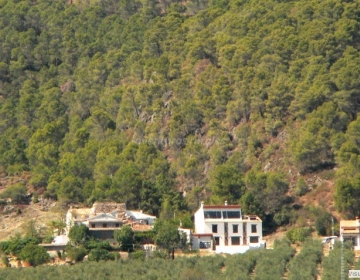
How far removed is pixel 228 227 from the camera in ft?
244

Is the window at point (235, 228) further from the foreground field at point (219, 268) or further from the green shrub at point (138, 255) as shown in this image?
the foreground field at point (219, 268)

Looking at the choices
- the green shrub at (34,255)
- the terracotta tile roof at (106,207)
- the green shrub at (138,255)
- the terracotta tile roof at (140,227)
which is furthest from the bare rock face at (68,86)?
the green shrub at (138,255)

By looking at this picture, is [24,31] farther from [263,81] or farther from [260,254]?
[260,254]

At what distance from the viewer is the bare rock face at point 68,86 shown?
105 meters

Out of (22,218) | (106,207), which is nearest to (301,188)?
(106,207)

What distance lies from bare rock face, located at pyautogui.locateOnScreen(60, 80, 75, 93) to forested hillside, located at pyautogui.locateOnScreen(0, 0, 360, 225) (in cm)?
10

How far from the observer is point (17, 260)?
6994 centimetres

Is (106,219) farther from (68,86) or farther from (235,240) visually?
(68,86)

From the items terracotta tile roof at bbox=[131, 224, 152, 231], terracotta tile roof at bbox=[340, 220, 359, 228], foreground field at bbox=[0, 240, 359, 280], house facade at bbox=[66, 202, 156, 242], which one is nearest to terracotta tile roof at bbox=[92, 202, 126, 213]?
house facade at bbox=[66, 202, 156, 242]

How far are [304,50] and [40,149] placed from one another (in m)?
19.9

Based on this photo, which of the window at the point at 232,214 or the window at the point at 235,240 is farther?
the window at the point at 235,240

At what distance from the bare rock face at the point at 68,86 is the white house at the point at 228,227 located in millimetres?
32929

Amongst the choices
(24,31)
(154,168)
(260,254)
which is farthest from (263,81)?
(24,31)

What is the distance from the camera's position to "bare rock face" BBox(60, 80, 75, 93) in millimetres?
104981
